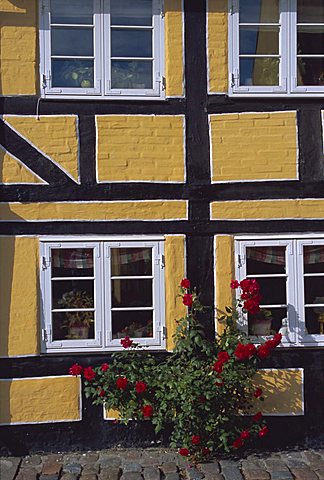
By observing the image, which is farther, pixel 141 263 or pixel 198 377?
pixel 141 263

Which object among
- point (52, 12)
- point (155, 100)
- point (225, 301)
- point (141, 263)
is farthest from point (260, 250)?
point (52, 12)

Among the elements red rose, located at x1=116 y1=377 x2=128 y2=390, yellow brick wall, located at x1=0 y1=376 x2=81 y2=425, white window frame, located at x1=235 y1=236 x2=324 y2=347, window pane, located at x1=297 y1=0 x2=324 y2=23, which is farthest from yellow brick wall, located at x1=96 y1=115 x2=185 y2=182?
yellow brick wall, located at x1=0 y1=376 x2=81 y2=425

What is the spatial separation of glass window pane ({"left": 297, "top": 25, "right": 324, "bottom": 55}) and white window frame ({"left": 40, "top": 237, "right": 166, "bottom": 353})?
238 cm

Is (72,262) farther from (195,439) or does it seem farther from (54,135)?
(195,439)

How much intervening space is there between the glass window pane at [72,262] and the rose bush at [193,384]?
0.77 m

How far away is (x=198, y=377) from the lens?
6.22 metres

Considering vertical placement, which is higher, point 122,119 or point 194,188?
point 122,119

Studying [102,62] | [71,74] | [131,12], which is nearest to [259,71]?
[131,12]

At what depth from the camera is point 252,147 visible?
6.66m

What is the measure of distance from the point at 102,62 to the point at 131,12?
57 cm

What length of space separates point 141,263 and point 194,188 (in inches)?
33.7

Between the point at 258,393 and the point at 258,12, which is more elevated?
the point at 258,12

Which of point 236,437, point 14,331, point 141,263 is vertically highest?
point 141,263

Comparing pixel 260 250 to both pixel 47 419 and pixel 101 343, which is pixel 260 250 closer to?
pixel 101 343
